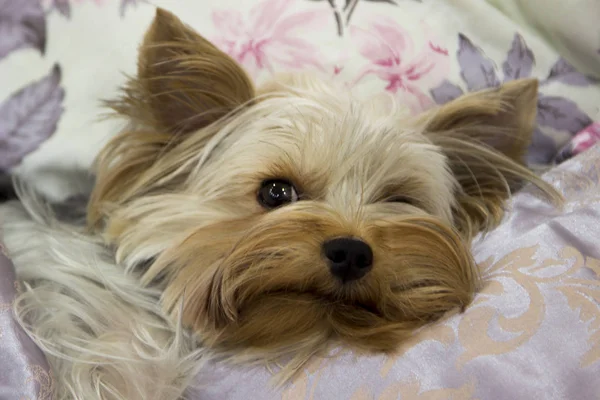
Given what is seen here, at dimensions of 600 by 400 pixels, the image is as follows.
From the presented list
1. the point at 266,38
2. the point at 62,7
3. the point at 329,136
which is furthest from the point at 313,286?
the point at 62,7

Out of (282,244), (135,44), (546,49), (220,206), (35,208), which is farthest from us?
(546,49)

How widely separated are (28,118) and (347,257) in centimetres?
94

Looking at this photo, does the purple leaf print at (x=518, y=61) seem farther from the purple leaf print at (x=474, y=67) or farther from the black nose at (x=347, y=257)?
the black nose at (x=347, y=257)

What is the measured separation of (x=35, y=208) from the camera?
155 cm

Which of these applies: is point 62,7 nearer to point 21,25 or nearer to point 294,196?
point 21,25

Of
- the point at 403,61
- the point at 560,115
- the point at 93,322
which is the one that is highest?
the point at 403,61

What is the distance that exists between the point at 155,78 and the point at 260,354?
1.96 ft

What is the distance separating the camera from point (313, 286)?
1.13 meters

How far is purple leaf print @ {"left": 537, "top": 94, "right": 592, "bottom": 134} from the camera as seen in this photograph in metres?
1.81

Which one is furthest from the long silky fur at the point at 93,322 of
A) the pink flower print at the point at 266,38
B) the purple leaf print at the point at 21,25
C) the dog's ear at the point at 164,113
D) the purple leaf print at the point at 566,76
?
the purple leaf print at the point at 566,76

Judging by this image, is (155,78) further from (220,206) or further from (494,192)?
(494,192)

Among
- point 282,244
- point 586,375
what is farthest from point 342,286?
point 586,375

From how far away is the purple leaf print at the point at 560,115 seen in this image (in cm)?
181

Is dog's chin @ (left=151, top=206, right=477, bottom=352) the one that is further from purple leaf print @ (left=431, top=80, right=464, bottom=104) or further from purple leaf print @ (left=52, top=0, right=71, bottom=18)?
purple leaf print @ (left=52, top=0, right=71, bottom=18)
